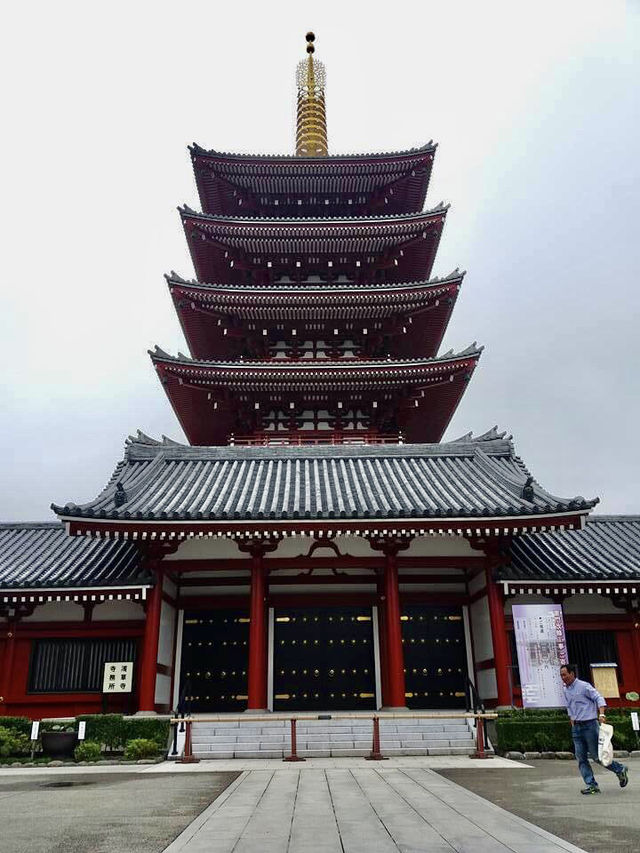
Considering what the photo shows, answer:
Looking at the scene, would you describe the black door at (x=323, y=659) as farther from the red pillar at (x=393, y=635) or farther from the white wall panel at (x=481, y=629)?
the white wall panel at (x=481, y=629)

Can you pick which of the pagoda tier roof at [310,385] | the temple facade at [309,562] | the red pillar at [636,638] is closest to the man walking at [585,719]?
the temple facade at [309,562]

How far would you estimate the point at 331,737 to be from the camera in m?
14.5

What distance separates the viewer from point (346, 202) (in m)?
30.7

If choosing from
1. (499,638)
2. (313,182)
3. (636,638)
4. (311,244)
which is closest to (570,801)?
(499,638)

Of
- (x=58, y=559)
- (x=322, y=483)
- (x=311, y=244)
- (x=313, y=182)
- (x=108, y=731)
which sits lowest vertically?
(x=108, y=731)

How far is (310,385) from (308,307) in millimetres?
3569

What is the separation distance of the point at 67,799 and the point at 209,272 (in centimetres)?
2445

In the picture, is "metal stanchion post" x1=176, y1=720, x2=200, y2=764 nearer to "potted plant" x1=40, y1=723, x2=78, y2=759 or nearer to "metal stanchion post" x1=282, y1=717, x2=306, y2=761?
"metal stanchion post" x1=282, y1=717, x2=306, y2=761

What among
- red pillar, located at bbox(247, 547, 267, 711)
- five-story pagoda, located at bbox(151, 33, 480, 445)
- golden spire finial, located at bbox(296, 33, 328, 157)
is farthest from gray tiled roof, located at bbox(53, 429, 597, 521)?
golden spire finial, located at bbox(296, 33, 328, 157)

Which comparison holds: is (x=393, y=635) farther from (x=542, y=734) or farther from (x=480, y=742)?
(x=542, y=734)

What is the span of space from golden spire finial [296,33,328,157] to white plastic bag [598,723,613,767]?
3000cm

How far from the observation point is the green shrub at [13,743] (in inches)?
583

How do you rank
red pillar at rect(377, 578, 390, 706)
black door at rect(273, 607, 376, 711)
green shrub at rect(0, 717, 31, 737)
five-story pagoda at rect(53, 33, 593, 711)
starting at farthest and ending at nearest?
black door at rect(273, 607, 376, 711) < red pillar at rect(377, 578, 390, 706) < five-story pagoda at rect(53, 33, 593, 711) < green shrub at rect(0, 717, 31, 737)

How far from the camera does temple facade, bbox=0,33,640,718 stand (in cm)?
1680
